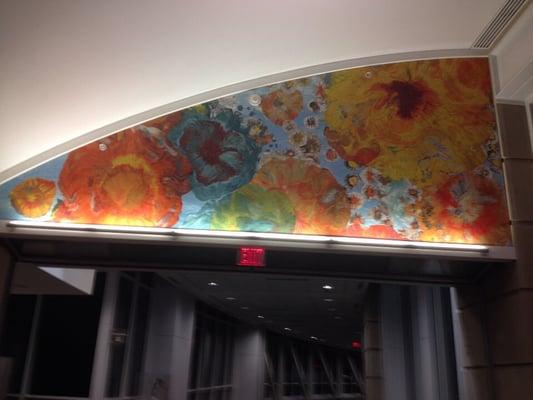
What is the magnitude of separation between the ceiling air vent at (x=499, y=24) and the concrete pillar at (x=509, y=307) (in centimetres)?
76

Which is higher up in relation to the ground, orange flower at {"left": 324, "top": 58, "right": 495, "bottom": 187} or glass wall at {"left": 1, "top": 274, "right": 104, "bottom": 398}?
orange flower at {"left": 324, "top": 58, "right": 495, "bottom": 187}

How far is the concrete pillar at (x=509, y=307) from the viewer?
15.9 ft

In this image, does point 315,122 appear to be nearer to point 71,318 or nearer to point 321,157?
point 321,157

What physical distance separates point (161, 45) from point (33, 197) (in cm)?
213

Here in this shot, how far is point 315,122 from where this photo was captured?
5.74 meters

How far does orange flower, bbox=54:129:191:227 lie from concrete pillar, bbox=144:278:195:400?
31.7ft

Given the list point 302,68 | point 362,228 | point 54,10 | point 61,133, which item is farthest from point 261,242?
point 54,10

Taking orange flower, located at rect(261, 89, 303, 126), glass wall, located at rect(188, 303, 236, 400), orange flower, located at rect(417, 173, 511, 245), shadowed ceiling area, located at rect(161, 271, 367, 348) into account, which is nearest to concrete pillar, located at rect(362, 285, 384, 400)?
shadowed ceiling area, located at rect(161, 271, 367, 348)

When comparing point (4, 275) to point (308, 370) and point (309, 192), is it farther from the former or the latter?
point (308, 370)

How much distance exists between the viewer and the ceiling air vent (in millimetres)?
5055

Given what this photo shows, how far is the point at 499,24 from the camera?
545 centimetres

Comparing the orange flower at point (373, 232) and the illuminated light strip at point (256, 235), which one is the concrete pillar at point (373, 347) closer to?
the orange flower at point (373, 232)

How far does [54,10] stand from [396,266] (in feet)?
13.9

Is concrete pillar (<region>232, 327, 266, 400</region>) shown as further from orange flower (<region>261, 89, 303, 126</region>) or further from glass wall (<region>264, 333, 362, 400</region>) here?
orange flower (<region>261, 89, 303, 126</region>)
